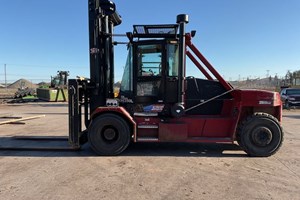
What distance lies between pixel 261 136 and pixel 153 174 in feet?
10.4

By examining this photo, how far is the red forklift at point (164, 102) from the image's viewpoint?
7613 millimetres

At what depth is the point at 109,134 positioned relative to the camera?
7.68m

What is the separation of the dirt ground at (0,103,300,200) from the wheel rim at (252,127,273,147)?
433 millimetres

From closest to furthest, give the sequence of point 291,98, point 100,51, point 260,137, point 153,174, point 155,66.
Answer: point 153,174 → point 260,137 → point 155,66 → point 100,51 → point 291,98

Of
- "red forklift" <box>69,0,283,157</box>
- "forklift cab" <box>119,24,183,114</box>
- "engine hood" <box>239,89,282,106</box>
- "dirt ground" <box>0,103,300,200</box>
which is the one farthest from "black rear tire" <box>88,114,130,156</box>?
"engine hood" <box>239,89,282,106</box>

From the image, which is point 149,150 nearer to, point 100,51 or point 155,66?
point 155,66

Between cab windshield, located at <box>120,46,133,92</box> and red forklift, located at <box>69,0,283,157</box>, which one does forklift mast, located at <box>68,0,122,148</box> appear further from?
cab windshield, located at <box>120,46,133,92</box>

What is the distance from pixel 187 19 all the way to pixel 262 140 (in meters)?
3.54

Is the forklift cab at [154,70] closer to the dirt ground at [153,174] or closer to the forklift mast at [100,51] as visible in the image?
the forklift mast at [100,51]

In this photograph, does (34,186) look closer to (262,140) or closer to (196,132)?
(196,132)

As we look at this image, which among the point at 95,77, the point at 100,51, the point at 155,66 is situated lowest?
the point at 95,77

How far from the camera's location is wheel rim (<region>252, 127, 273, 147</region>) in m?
7.59

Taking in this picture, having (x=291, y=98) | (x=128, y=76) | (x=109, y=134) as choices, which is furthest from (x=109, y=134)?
(x=291, y=98)

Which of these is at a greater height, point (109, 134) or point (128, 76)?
point (128, 76)
